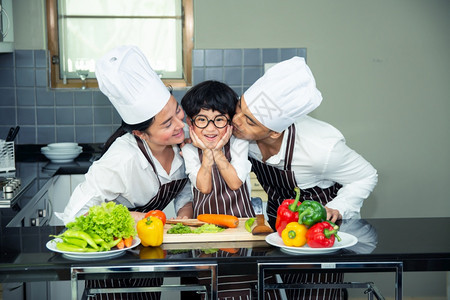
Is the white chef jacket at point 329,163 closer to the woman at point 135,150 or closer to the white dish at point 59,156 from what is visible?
the woman at point 135,150

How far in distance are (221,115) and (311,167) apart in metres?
0.48

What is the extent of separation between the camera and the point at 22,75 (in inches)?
166

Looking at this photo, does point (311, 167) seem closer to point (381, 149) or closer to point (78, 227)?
point (78, 227)

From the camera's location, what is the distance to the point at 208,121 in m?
2.36

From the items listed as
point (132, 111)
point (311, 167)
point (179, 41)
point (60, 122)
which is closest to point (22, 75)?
point (60, 122)

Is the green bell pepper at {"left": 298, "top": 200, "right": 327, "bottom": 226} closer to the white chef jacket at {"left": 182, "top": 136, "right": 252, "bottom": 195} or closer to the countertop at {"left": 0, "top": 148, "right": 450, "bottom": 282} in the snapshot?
the countertop at {"left": 0, "top": 148, "right": 450, "bottom": 282}

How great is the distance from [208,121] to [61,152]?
1.92m

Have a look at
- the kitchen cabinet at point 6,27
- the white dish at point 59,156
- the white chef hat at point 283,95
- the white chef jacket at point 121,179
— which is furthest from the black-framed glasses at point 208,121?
the kitchen cabinet at point 6,27

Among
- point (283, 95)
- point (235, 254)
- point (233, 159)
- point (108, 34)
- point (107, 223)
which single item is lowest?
point (235, 254)

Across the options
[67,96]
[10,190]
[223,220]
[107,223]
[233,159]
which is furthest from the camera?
[67,96]

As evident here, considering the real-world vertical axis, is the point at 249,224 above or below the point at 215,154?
below

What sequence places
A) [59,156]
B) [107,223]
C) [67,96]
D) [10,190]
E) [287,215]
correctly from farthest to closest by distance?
[67,96]
[59,156]
[10,190]
[287,215]
[107,223]

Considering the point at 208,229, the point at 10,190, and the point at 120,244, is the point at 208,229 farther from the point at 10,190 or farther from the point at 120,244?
the point at 10,190

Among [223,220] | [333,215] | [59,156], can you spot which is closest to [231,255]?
[223,220]
